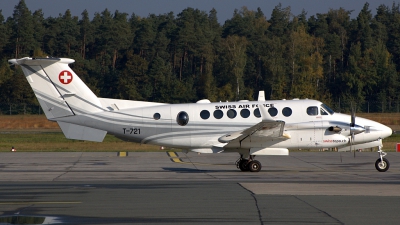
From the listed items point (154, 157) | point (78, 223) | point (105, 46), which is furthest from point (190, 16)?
point (78, 223)

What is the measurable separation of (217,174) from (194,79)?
67.1 metres

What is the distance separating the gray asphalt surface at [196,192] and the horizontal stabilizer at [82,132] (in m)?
1.27

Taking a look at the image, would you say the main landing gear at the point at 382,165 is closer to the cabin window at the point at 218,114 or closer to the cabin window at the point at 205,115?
the cabin window at the point at 218,114

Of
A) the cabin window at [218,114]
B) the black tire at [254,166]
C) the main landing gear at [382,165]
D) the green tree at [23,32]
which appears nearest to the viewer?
the main landing gear at [382,165]

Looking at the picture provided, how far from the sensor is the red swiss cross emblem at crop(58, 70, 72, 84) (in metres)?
22.9

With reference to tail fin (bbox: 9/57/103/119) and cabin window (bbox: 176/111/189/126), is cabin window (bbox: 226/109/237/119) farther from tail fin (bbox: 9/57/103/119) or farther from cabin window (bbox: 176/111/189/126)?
tail fin (bbox: 9/57/103/119)

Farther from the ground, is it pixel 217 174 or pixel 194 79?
pixel 194 79

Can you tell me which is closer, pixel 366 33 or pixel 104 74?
pixel 104 74

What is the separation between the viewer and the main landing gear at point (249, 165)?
882 inches

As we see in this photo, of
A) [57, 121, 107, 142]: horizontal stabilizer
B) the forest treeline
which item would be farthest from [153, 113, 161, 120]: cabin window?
the forest treeline

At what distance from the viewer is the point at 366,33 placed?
93125 millimetres

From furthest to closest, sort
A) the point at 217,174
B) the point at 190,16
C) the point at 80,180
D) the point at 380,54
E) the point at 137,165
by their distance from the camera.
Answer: the point at 190,16, the point at 380,54, the point at 137,165, the point at 217,174, the point at 80,180

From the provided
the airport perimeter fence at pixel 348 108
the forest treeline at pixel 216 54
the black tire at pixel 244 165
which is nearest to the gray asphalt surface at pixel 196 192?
the black tire at pixel 244 165

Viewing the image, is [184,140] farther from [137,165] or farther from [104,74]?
[104,74]
